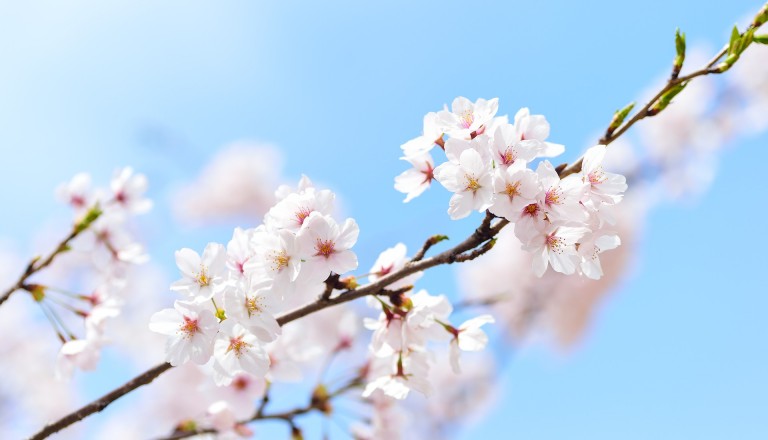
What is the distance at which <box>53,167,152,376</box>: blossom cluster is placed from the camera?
2.20 meters

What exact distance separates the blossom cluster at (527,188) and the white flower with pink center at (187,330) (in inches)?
27.3

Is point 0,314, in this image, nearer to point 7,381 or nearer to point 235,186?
point 7,381

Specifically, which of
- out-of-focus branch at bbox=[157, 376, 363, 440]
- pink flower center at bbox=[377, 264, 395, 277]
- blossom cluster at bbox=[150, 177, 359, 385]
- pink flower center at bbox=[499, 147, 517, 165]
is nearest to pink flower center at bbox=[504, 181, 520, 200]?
pink flower center at bbox=[499, 147, 517, 165]

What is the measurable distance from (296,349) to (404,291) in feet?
2.89

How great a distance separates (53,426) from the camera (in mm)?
1660

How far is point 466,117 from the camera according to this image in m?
1.69

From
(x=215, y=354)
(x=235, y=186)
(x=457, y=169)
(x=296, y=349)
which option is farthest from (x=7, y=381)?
(x=457, y=169)

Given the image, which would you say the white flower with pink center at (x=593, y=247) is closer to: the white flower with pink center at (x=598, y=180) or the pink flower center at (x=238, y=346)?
the white flower with pink center at (x=598, y=180)

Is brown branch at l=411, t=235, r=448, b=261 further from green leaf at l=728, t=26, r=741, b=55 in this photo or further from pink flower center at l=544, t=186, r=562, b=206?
green leaf at l=728, t=26, r=741, b=55

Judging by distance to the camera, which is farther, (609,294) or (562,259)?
(609,294)

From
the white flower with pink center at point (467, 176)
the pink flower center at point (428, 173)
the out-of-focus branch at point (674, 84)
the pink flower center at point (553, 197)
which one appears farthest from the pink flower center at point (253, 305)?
the out-of-focus branch at point (674, 84)

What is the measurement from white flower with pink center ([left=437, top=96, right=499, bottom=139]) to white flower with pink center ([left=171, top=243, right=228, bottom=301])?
696 millimetres

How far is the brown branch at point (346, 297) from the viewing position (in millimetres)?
1475

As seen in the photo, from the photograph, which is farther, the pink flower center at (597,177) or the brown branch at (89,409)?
the brown branch at (89,409)
